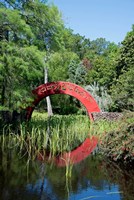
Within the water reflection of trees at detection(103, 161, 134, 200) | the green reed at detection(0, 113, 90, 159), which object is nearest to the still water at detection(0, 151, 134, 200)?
the water reflection of trees at detection(103, 161, 134, 200)

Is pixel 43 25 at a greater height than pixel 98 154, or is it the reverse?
pixel 43 25

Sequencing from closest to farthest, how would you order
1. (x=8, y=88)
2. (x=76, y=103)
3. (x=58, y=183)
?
(x=58, y=183) < (x=8, y=88) < (x=76, y=103)

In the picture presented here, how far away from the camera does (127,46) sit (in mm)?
22484

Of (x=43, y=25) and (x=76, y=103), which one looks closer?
(x=43, y=25)

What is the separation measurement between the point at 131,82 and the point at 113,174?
12.2 metres

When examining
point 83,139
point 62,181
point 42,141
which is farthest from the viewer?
point 83,139

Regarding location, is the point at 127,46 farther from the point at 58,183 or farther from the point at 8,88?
the point at 58,183

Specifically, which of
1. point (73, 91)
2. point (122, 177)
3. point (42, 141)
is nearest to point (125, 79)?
point (73, 91)

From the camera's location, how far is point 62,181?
6.32 meters

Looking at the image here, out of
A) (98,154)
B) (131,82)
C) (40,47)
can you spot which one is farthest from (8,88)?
(131,82)

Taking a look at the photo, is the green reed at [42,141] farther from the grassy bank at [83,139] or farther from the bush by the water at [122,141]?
the bush by the water at [122,141]

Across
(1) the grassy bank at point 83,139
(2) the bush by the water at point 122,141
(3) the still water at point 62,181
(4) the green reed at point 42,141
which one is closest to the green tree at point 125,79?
(4) the green reed at point 42,141

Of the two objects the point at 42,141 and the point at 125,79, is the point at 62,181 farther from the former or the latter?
the point at 125,79

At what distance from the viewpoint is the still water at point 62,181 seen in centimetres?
550
